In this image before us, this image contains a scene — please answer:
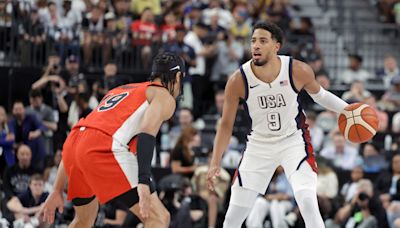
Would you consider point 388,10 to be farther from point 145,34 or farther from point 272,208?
point 272,208

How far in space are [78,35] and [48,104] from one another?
6.28 feet

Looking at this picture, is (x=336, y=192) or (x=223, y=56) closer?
(x=336, y=192)

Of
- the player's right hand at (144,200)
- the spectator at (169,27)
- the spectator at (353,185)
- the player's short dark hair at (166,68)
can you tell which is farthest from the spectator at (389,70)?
the player's right hand at (144,200)

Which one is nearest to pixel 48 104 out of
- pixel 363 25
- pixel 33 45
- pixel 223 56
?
pixel 33 45

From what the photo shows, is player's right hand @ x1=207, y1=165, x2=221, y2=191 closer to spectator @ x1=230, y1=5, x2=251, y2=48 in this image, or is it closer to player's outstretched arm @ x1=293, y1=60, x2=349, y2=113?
player's outstretched arm @ x1=293, y1=60, x2=349, y2=113

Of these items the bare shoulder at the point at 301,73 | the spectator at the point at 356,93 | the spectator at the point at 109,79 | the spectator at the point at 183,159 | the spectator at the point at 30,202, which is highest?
the bare shoulder at the point at 301,73

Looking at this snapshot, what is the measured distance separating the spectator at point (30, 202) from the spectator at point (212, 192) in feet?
7.96

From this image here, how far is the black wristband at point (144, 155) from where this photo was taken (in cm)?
895

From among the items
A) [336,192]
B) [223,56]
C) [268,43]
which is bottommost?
[336,192]

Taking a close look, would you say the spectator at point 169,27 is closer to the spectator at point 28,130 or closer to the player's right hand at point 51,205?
the spectator at point 28,130

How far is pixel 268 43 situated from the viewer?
34.6 ft

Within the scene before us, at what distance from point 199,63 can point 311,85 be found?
9.73 metres

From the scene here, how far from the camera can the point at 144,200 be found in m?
8.85

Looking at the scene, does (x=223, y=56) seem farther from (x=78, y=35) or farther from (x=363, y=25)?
(x=363, y=25)
